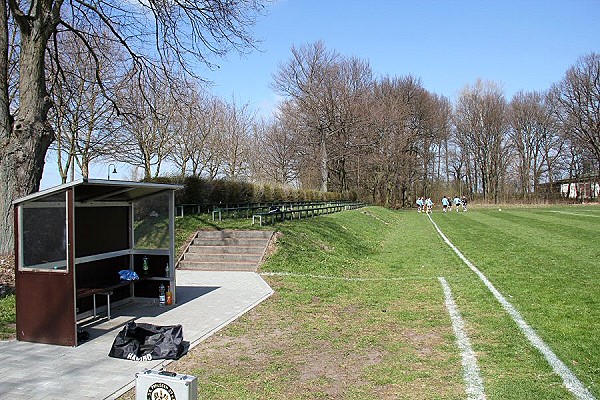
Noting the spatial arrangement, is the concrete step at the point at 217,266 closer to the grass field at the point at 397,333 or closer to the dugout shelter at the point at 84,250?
the grass field at the point at 397,333

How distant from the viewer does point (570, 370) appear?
226 inches

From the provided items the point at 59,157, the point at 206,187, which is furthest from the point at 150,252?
the point at 59,157

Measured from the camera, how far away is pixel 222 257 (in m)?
15.5

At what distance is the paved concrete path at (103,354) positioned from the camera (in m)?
5.46

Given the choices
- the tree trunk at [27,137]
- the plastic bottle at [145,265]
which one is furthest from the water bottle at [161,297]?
the tree trunk at [27,137]

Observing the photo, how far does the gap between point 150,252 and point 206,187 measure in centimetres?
1452

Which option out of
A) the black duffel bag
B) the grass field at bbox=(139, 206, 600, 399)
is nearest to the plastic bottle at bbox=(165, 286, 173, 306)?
the grass field at bbox=(139, 206, 600, 399)

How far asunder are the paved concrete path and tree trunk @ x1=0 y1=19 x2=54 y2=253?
3816 mm

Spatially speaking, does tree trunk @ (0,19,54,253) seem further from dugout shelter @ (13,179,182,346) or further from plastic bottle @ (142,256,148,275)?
plastic bottle @ (142,256,148,275)

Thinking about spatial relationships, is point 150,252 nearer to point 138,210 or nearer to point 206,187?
point 138,210

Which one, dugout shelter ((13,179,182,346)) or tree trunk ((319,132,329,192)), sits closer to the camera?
dugout shelter ((13,179,182,346))

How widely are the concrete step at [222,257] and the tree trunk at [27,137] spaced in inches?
199

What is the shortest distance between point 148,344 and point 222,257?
8.71 metres

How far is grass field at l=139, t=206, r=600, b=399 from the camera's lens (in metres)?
5.50
